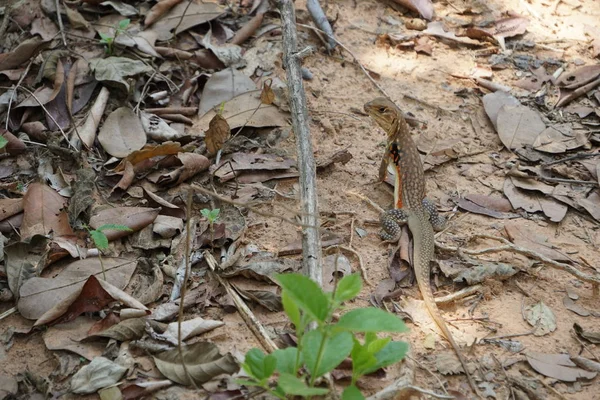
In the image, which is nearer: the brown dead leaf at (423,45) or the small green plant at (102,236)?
the small green plant at (102,236)

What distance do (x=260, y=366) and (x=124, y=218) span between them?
208 centimetres

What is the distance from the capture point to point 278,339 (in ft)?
12.8

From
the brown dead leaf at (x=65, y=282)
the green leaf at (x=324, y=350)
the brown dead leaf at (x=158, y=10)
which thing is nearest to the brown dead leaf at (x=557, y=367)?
the green leaf at (x=324, y=350)

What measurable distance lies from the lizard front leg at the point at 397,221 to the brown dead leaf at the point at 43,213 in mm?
2415

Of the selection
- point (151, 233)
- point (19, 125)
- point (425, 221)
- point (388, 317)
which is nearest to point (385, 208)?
point (425, 221)

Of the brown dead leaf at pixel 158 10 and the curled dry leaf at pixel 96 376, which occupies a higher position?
the brown dead leaf at pixel 158 10

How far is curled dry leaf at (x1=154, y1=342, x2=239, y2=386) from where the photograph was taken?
11.8ft

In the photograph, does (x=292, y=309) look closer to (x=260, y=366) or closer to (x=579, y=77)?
(x=260, y=366)

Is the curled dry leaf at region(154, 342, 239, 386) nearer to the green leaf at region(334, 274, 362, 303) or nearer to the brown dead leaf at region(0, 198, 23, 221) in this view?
the green leaf at region(334, 274, 362, 303)

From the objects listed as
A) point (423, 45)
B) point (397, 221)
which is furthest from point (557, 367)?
point (423, 45)

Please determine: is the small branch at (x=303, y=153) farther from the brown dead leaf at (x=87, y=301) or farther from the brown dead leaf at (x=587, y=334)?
the brown dead leaf at (x=587, y=334)

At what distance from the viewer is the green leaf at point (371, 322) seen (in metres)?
2.91

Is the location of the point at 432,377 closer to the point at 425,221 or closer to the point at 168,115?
the point at 425,221

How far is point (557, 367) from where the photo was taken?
398cm
